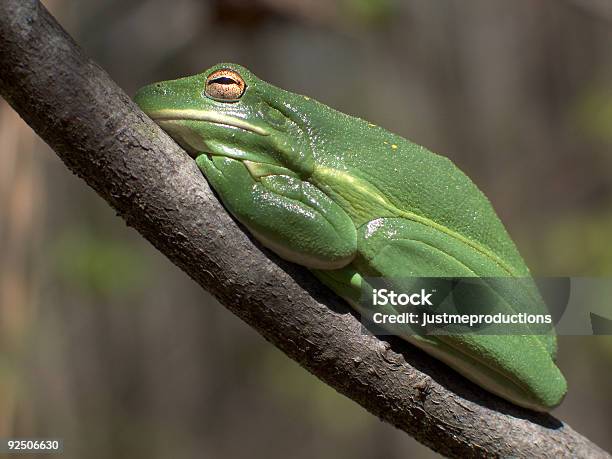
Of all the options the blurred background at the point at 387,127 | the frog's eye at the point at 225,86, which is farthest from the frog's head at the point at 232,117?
the blurred background at the point at 387,127

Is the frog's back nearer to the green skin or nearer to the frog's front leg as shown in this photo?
the green skin

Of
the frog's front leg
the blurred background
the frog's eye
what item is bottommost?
the frog's front leg

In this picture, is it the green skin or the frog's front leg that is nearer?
the frog's front leg

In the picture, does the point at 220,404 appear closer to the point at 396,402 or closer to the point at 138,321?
the point at 138,321

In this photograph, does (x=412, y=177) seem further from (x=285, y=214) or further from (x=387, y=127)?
(x=387, y=127)

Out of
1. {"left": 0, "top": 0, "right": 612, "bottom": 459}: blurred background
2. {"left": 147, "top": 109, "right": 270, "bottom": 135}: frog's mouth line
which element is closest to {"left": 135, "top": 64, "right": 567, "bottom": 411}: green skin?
{"left": 147, "top": 109, "right": 270, "bottom": 135}: frog's mouth line

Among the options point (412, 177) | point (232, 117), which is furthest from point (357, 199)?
point (232, 117)

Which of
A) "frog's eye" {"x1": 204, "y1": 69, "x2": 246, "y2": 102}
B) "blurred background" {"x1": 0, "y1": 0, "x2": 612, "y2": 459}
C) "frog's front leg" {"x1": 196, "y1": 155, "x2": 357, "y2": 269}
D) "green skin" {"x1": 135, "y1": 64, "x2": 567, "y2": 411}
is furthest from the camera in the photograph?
"blurred background" {"x1": 0, "y1": 0, "x2": 612, "y2": 459}

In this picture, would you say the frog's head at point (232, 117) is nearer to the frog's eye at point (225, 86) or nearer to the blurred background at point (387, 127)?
the frog's eye at point (225, 86)
